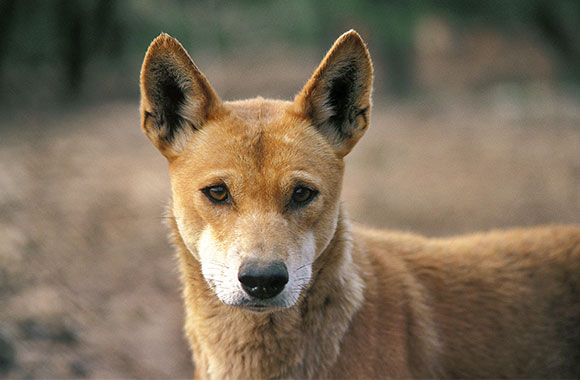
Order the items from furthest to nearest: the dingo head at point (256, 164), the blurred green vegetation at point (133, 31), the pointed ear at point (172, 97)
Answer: the blurred green vegetation at point (133, 31), the pointed ear at point (172, 97), the dingo head at point (256, 164)

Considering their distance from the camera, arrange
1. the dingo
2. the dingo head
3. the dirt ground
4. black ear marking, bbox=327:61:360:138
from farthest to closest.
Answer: the dirt ground, black ear marking, bbox=327:61:360:138, the dingo, the dingo head

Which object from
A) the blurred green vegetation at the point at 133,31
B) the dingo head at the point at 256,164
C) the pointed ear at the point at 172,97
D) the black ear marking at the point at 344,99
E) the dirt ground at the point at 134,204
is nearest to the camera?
the dingo head at the point at 256,164

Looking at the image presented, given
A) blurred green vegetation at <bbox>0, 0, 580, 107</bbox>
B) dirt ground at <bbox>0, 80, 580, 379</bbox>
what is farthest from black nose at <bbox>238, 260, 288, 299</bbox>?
blurred green vegetation at <bbox>0, 0, 580, 107</bbox>

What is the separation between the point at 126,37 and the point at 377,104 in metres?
7.70

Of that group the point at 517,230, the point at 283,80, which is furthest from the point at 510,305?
the point at 283,80

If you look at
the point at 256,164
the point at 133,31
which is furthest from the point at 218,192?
the point at 133,31

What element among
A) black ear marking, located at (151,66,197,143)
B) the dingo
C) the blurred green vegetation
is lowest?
the dingo

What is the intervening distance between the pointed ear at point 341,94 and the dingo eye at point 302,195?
379 millimetres

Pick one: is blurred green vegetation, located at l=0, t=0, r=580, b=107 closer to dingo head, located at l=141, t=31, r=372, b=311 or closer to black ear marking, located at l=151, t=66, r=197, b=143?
black ear marking, located at l=151, t=66, r=197, b=143

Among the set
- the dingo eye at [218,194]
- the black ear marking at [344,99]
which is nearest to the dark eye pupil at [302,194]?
the dingo eye at [218,194]

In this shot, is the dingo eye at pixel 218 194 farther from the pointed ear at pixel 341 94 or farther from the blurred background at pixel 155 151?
the blurred background at pixel 155 151

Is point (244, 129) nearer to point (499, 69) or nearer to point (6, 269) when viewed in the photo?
point (6, 269)

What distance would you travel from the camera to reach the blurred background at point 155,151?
15.6 feet

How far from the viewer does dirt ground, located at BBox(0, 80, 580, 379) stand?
445 cm
